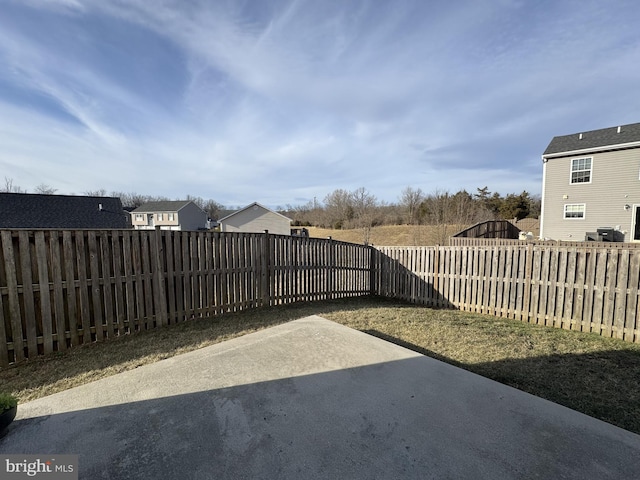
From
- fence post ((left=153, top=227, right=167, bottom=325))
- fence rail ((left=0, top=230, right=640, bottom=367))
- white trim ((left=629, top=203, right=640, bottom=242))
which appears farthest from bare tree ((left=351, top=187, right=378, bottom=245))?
fence post ((left=153, top=227, right=167, bottom=325))

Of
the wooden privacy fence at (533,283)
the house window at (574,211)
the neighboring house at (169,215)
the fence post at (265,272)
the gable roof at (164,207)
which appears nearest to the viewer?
the wooden privacy fence at (533,283)

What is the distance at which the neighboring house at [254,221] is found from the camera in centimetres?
3028

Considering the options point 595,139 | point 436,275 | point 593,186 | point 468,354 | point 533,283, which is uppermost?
point 595,139

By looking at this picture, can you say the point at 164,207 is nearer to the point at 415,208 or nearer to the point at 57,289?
the point at 415,208

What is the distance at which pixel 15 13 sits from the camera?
13.8ft

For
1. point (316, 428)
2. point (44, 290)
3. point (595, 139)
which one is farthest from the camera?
point (595, 139)

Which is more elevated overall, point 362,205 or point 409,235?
point 362,205

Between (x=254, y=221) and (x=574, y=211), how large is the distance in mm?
26022

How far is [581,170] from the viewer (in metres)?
14.5

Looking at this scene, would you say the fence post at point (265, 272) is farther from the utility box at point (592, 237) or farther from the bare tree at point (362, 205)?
the bare tree at point (362, 205)

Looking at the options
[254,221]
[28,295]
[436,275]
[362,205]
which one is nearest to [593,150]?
[436,275]

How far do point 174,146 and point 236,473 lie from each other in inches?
515

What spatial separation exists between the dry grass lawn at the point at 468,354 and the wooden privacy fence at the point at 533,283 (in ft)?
1.23

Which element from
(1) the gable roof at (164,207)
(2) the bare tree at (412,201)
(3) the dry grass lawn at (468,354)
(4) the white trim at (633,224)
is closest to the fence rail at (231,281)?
(3) the dry grass lawn at (468,354)
